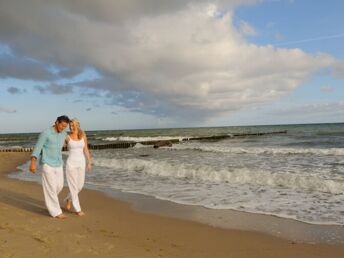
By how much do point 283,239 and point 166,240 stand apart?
75.8 inches

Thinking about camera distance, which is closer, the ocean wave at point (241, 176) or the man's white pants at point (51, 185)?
the man's white pants at point (51, 185)

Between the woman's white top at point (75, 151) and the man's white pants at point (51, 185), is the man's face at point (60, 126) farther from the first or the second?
the man's white pants at point (51, 185)

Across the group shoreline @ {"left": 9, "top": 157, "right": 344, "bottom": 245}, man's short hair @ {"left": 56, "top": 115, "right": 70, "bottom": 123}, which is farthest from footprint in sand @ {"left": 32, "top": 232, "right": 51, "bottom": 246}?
shoreline @ {"left": 9, "top": 157, "right": 344, "bottom": 245}

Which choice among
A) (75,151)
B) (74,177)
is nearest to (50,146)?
(75,151)

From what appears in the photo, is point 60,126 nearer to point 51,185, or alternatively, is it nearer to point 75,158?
point 75,158

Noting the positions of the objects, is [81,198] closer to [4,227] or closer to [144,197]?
[144,197]

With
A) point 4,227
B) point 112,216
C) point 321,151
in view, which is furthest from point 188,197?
point 321,151

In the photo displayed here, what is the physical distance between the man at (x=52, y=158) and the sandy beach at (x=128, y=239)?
0.39 metres

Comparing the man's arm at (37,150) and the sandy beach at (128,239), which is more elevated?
the man's arm at (37,150)

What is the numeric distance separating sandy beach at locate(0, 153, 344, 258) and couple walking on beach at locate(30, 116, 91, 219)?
0.43 metres

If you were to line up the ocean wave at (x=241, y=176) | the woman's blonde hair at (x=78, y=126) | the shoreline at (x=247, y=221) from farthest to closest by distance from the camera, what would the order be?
1. the ocean wave at (x=241, y=176)
2. the woman's blonde hair at (x=78, y=126)
3. the shoreline at (x=247, y=221)

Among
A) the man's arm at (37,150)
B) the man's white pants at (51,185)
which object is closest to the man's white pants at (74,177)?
the man's white pants at (51,185)

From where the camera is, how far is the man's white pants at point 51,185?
6.98 meters

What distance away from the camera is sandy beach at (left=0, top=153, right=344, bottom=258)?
16.8 feet
